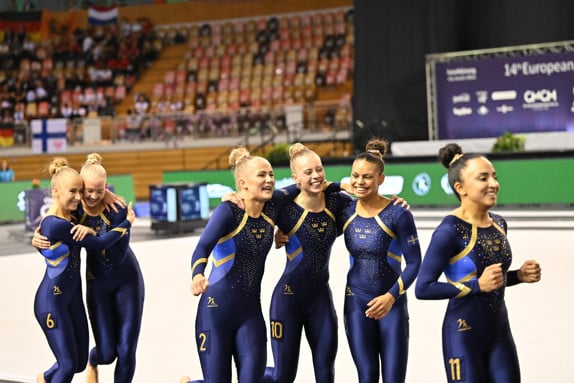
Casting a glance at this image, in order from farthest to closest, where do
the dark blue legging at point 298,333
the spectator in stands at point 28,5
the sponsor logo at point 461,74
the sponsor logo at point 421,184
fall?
the spectator in stands at point 28,5, the sponsor logo at point 461,74, the sponsor logo at point 421,184, the dark blue legging at point 298,333

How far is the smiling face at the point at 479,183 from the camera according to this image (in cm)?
428

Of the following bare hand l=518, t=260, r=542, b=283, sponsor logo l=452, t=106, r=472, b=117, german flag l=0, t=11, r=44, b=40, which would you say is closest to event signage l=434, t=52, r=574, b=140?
sponsor logo l=452, t=106, r=472, b=117

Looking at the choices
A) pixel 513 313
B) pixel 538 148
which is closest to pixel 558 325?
pixel 513 313

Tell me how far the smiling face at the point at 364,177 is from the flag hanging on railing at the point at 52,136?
2453 centimetres

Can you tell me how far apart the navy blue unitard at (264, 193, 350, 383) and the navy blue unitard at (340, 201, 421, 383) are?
0.21 meters

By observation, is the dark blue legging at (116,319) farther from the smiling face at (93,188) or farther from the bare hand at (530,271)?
the bare hand at (530,271)

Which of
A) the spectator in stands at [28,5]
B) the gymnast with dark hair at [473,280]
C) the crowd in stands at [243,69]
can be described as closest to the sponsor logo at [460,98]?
the crowd in stands at [243,69]

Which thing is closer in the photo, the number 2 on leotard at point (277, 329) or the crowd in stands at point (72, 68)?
the number 2 on leotard at point (277, 329)

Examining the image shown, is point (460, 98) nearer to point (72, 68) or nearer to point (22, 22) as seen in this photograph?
point (72, 68)

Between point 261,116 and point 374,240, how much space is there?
22.8 meters

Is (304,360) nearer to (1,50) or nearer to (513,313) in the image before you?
(513,313)

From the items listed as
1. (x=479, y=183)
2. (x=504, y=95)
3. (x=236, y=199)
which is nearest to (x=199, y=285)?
(x=236, y=199)

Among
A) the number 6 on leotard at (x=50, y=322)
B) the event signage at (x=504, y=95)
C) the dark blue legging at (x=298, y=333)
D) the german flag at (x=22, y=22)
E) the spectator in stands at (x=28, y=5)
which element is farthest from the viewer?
the spectator in stands at (x=28, y=5)

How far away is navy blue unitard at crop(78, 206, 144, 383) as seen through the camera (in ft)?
19.2
